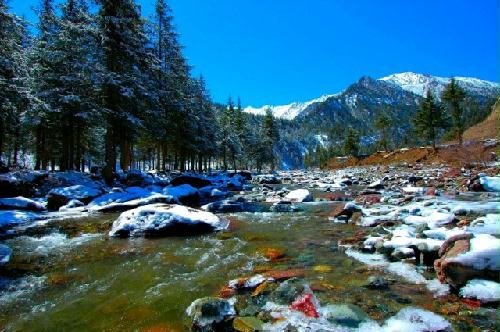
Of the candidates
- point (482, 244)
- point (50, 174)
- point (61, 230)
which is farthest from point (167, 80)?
point (482, 244)

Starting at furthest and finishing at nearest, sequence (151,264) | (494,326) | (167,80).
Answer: (167,80) → (151,264) → (494,326)

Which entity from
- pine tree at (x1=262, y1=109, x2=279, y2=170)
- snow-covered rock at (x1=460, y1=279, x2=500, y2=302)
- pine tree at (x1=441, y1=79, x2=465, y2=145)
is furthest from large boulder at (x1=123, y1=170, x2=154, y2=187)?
pine tree at (x1=441, y1=79, x2=465, y2=145)

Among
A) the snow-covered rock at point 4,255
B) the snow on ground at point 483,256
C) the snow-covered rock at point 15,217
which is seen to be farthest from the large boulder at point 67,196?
the snow on ground at point 483,256

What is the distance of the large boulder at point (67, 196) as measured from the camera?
14367mm

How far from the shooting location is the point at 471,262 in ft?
15.2

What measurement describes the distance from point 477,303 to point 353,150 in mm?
92247

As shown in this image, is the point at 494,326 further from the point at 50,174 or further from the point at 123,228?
the point at 50,174

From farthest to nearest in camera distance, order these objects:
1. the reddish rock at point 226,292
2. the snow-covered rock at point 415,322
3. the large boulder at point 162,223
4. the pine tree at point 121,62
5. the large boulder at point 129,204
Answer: the pine tree at point 121,62, the large boulder at point 129,204, the large boulder at point 162,223, the reddish rock at point 226,292, the snow-covered rock at point 415,322

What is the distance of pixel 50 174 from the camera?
1925 centimetres

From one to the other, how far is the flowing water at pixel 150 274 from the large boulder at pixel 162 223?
1.55 ft

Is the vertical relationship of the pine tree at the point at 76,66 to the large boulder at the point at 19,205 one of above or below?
above

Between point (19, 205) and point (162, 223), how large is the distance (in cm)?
736

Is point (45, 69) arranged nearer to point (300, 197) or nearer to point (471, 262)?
point (300, 197)

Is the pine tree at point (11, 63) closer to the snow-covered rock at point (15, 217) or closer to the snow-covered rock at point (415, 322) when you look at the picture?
the snow-covered rock at point (15, 217)
